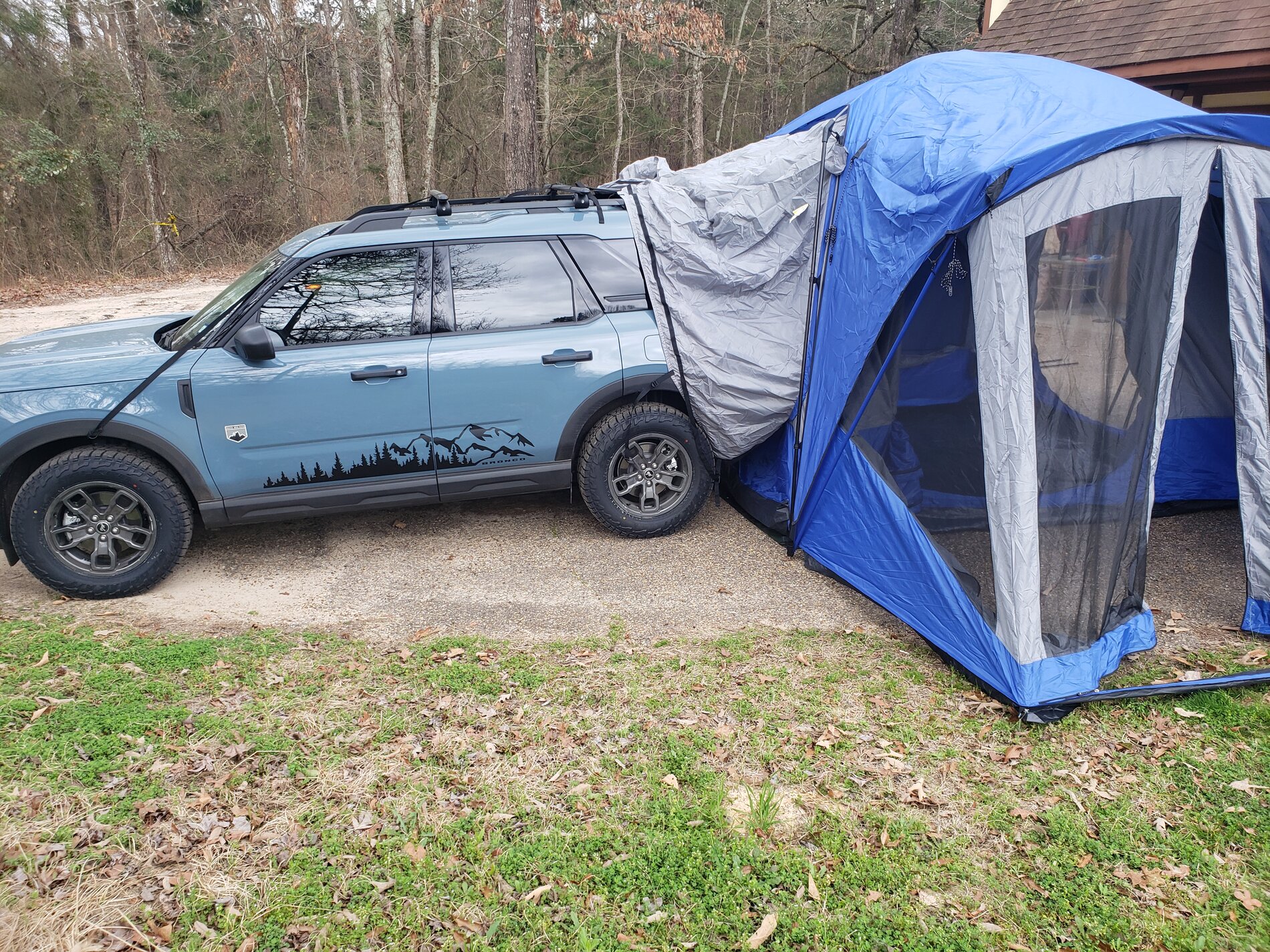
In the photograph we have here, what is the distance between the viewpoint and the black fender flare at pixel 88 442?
14.9ft

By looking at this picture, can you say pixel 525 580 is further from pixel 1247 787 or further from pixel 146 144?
pixel 146 144

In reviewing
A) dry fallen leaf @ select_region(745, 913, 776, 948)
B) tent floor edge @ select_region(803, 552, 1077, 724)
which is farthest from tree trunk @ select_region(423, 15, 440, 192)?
dry fallen leaf @ select_region(745, 913, 776, 948)

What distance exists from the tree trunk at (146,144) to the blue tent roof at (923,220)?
1833 centimetres

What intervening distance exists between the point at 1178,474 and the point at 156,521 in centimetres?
659

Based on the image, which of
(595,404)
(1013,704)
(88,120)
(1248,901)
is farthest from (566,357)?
(88,120)

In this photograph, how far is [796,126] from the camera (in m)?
5.99

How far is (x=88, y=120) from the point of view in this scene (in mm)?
19000

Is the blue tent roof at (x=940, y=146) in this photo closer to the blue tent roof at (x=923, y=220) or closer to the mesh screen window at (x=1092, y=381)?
the blue tent roof at (x=923, y=220)

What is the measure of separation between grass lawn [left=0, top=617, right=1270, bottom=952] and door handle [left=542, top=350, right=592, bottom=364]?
1.81m

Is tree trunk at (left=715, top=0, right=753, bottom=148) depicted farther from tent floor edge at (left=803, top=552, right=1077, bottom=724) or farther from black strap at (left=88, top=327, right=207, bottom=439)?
tent floor edge at (left=803, top=552, right=1077, bottom=724)

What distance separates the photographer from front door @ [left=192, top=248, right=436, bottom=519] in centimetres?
480

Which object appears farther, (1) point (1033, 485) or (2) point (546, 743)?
(1) point (1033, 485)

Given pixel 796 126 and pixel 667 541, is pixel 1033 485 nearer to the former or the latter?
pixel 667 541

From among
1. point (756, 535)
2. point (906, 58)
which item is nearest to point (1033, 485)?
point (756, 535)
